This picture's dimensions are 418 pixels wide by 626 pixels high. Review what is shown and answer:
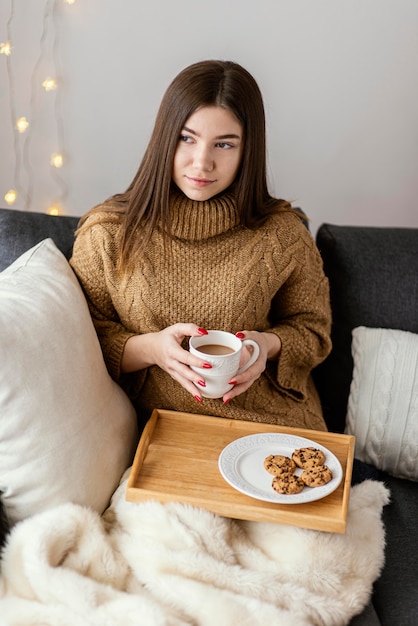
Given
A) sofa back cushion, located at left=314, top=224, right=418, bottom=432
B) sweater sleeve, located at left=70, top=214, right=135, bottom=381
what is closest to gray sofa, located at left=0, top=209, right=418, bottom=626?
sofa back cushion, located at left=314, top=224, right=418, bottom=432

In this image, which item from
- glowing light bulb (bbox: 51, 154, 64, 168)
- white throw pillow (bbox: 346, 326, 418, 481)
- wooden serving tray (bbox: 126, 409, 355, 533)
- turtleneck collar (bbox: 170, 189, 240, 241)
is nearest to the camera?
wooden serving tray (bbox: 126, 409, 355, 533)

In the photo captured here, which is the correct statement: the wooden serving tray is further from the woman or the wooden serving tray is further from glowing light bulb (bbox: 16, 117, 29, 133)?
glowing light bulb (bbox: 16, 117, 29, 133)

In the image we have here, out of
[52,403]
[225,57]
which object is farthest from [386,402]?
[225,57]

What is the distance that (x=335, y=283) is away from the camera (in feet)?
5.70

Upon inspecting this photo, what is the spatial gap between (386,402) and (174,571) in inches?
27.8

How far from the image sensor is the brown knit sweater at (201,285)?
1.46 meters

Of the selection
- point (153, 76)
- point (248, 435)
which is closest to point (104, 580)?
point (248, 435)

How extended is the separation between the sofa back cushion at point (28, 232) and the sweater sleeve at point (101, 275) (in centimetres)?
8

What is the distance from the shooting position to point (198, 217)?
1451 millimetres

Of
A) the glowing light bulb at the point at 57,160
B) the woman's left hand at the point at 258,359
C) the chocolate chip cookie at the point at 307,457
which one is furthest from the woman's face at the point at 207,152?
the glowing light bulb at the point at 57,160

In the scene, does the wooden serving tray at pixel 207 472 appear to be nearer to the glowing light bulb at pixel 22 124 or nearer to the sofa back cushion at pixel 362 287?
the sofa back cushion at pixel 362 287

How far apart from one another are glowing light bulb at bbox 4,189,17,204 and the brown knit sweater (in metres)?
0.60

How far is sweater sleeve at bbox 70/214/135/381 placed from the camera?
1.46 m

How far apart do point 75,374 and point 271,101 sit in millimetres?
1116
